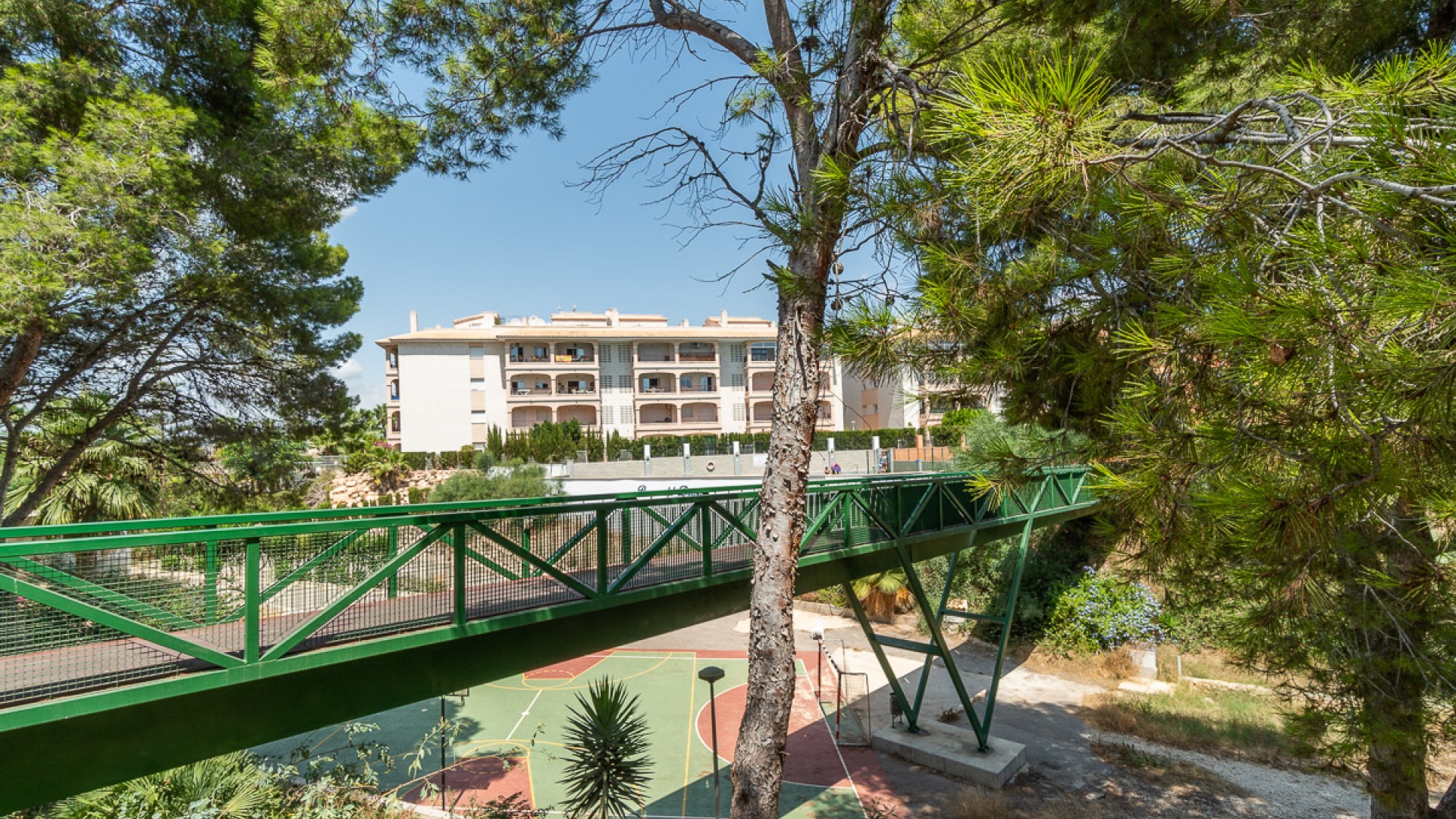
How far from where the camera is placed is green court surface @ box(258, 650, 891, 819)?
868 cm

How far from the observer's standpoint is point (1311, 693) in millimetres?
4984

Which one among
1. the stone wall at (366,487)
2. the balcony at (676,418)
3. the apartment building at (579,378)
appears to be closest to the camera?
the stone wall at (366,487)

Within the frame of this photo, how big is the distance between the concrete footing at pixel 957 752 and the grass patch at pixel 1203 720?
8.48ft

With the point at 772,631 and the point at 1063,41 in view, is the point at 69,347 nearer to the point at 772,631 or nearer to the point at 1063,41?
the point at 772,631

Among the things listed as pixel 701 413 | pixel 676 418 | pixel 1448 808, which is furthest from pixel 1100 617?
pixel 701 413

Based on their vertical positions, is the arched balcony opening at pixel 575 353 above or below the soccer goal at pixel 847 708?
above

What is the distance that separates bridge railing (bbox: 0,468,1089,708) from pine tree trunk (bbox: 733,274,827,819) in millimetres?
1200

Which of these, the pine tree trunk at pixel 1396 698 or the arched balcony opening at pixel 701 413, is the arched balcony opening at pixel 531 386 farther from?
the pine tree trunk at pixel 1396 698

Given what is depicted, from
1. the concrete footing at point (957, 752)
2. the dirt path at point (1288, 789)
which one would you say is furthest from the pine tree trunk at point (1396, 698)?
the concrete footing at point (957, 752)

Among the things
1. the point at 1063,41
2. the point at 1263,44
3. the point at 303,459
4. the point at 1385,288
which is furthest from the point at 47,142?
the point at 1263,44

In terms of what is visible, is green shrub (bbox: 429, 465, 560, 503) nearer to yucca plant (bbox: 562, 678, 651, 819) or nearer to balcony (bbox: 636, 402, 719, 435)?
balcony (bbox: 636, 402, 719, 435)

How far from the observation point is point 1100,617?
14680 mm

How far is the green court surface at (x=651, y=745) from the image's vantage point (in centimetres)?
868

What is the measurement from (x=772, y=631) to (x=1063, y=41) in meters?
4.37
